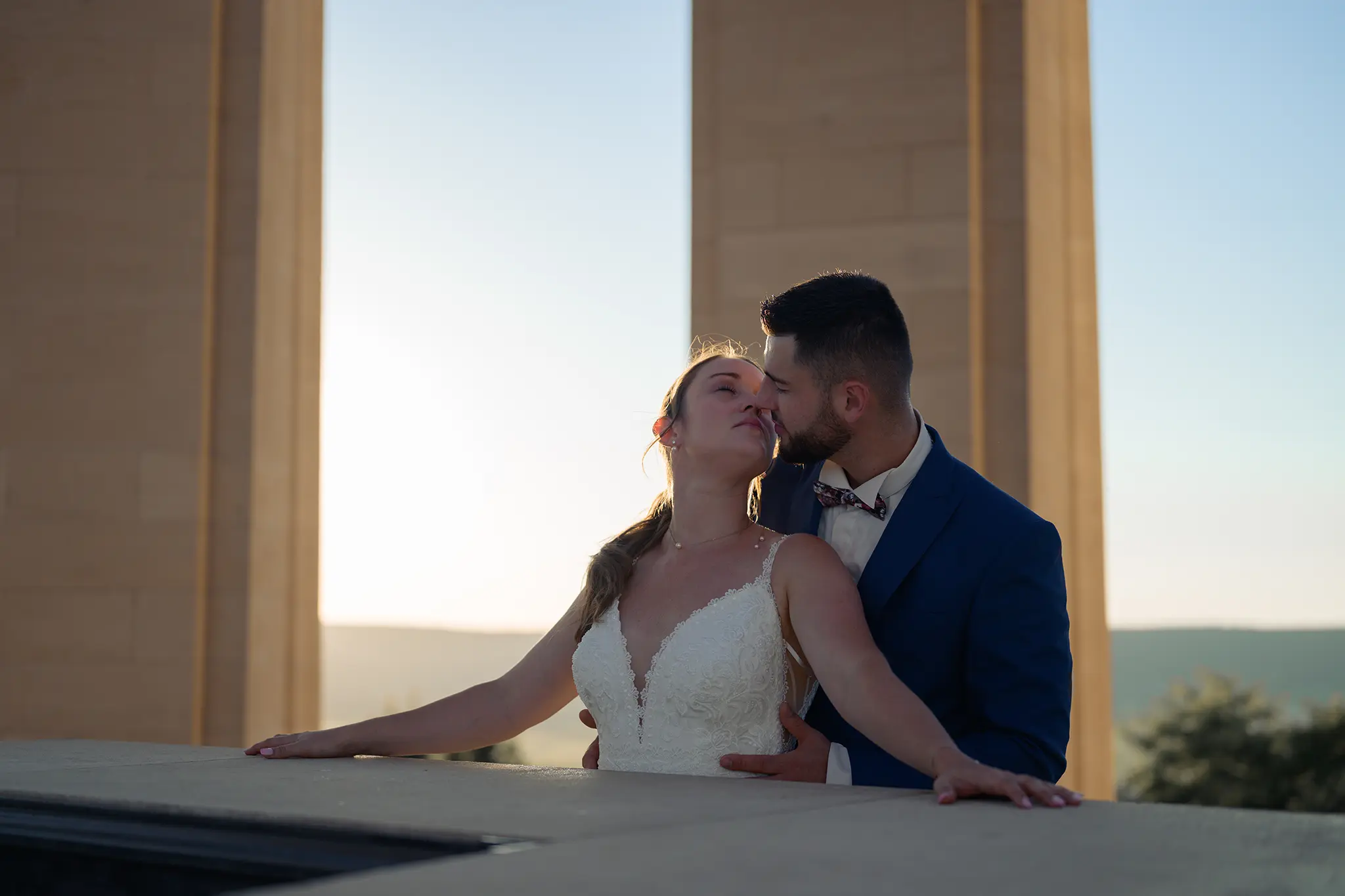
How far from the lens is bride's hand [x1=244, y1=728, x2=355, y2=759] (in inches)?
150

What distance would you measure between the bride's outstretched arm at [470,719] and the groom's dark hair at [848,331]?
3.98ft

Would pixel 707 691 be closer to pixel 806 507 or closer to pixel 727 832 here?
pixel 806 507

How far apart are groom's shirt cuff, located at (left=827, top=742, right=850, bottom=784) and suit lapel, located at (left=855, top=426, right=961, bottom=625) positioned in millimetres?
424

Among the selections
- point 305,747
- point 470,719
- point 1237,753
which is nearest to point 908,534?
point 470,719


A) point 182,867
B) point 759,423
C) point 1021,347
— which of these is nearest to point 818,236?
point 1021,347

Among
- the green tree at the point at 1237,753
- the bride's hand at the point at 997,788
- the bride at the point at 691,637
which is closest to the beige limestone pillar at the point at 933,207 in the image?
the bride at the point at 691,637

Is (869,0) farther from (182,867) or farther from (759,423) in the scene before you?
(182,867)

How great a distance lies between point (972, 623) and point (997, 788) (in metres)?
1.25

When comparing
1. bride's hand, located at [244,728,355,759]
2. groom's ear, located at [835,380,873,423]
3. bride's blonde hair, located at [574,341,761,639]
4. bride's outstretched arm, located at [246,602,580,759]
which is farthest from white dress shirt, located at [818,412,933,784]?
bride's hand, located at [244,728,355,759]

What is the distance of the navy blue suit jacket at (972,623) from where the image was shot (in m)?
3.81

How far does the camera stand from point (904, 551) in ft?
13.3

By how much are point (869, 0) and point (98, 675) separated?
5980 mm

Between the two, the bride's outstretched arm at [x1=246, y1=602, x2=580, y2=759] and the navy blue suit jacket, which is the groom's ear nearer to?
the navy blue suit jacket

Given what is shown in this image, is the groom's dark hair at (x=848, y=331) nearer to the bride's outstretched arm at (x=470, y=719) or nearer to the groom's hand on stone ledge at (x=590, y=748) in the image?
the bride's outstretched arm at (x=470, y=719)
